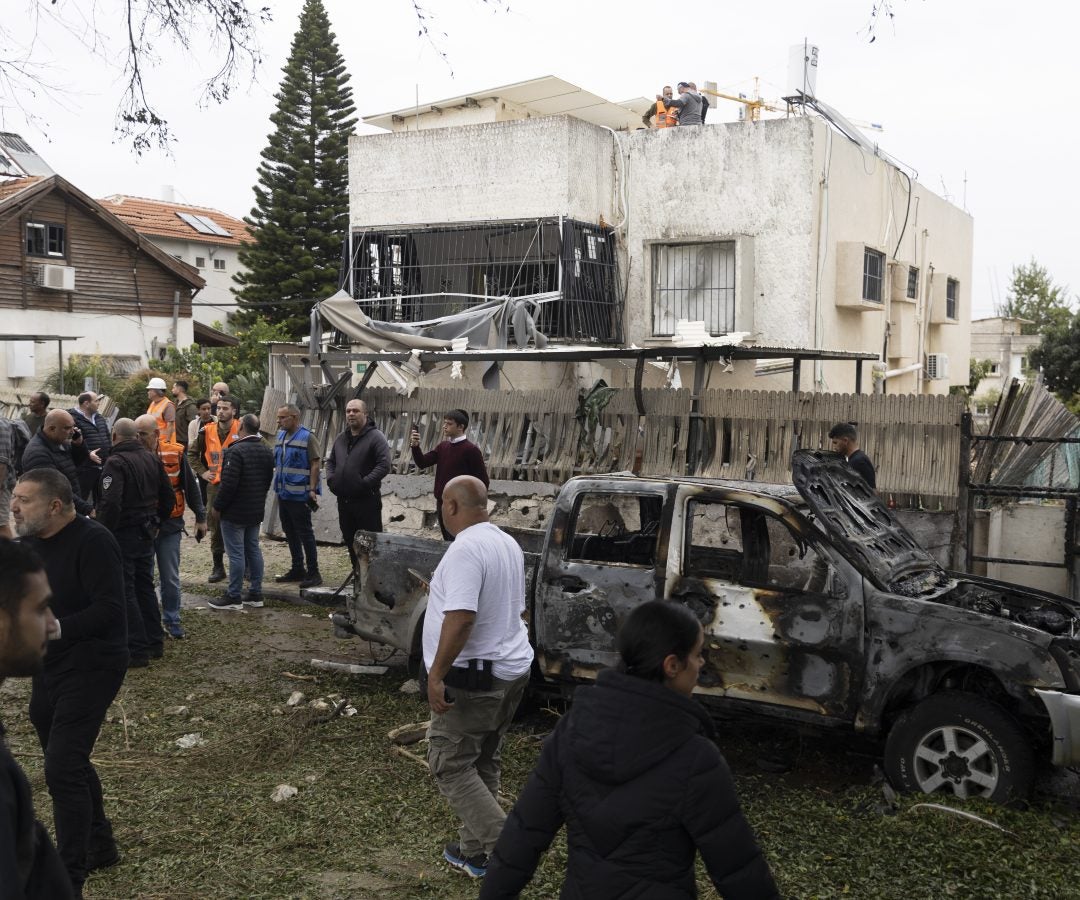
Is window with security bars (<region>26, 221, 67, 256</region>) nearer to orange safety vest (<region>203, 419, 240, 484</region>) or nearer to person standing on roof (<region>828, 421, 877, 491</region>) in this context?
orange safety vest (<region>203, 419, 240, 484</region>)

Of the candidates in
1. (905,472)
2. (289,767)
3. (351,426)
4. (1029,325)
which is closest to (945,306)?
(905,472)

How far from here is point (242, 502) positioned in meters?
10.5

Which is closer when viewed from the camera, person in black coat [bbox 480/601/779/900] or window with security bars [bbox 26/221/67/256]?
person in black coat [bbox 480/601/779/900]

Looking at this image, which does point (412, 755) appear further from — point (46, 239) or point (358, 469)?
point (46, 239)

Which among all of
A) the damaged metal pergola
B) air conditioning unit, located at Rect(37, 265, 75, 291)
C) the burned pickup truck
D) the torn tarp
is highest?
air conditioning unit, located at Rect(37, 265, 75, 291)

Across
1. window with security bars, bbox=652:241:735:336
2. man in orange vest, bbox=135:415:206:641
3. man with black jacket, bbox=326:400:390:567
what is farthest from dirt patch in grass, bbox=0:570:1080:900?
window with security bars, bbox=652:241:735:336

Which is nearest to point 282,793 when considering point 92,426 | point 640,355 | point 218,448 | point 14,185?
point 640,355

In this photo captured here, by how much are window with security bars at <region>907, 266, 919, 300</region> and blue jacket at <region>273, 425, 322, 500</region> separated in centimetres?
1436

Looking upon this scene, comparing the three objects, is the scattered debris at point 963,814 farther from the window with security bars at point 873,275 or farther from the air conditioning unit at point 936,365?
the air conditioning unit at point 936,365

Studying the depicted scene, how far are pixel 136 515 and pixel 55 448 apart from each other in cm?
177

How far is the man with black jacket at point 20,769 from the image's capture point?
86.1 inches

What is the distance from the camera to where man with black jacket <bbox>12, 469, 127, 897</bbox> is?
4.70m

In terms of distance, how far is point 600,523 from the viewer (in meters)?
7.16

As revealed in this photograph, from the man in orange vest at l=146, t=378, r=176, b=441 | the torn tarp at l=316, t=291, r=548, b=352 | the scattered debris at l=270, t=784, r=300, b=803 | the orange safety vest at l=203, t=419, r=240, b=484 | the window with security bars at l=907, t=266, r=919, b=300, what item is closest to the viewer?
the scattered debris at l=270, t=784, r=300, b=803
